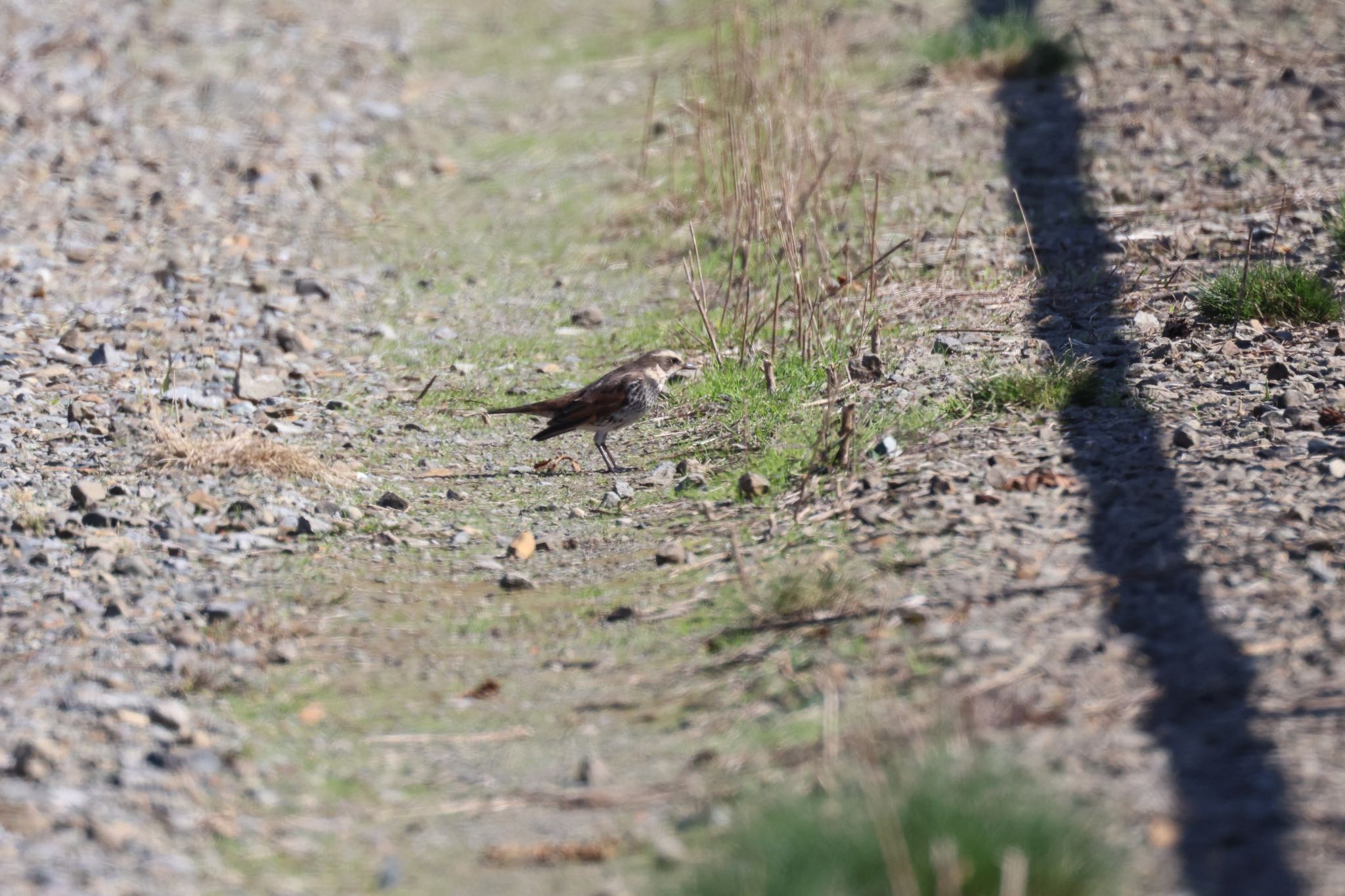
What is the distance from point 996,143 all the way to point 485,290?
3514mm

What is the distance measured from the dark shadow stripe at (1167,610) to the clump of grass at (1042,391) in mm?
104

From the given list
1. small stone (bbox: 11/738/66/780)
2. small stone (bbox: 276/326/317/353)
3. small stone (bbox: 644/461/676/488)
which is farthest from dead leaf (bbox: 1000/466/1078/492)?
small stone (bbox: 276/326/317/353)

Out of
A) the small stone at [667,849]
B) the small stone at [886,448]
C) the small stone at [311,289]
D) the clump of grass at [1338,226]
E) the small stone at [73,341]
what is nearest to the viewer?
the small stone at [667,849]

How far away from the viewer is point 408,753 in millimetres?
4508

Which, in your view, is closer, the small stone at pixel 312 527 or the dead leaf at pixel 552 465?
the small stone at pixel 312 527

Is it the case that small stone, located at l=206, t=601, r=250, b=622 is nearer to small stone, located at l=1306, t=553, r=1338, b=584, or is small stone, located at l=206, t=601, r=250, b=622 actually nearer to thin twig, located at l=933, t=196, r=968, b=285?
small stone, located at l=1306, t=553, r=1338, b=584

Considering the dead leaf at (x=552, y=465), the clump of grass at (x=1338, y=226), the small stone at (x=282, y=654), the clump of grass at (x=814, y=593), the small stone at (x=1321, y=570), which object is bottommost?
the small stone at (x=282, y=654)

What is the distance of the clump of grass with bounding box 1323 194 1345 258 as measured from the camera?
7.35m

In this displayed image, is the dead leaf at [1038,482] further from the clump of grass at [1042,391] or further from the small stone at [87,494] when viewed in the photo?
the small stone at [87,494]

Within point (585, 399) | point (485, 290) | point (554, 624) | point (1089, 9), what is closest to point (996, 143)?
point (1089, 9)

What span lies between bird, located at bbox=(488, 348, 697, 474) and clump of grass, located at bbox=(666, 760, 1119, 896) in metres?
3.57

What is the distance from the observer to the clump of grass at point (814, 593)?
15.9 feet

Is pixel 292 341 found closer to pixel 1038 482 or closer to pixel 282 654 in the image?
pixel 282 654

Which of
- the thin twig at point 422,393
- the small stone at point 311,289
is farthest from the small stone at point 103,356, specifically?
the thin twig at point 422,393
